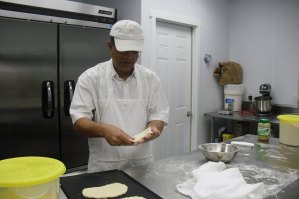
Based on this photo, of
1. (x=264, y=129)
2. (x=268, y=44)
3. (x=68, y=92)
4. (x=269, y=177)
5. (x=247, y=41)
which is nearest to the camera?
(x=269, y=177)

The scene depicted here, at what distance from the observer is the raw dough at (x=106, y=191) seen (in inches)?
45.3

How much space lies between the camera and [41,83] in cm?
249

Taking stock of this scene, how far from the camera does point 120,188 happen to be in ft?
4.02

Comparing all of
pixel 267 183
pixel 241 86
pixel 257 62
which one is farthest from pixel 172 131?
pixel 267 183

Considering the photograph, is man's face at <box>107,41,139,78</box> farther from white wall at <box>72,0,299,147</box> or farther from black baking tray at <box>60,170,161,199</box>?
white wall at <box>72,0,299,147</box>

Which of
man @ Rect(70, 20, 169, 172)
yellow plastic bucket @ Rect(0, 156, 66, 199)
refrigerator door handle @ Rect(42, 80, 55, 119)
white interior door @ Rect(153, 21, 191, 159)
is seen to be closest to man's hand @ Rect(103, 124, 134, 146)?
man @ Rect(70, 20, 169, 172)

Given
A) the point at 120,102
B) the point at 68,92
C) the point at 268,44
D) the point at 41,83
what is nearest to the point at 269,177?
the point at 120,102

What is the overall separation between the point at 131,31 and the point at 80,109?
55 centimetres

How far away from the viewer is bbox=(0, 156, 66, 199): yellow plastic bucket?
2.40 feet

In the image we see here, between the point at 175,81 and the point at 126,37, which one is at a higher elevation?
the point at 126,37

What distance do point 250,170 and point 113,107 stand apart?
875mm

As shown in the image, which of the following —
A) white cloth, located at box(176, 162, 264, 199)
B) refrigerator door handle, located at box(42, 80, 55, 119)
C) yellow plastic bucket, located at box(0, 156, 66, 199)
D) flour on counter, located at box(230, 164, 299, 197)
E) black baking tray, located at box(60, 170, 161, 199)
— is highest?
refrigerator door handle, located at box(42, 80, 55, 119)

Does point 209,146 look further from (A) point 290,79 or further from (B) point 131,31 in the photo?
(A) point 290,79

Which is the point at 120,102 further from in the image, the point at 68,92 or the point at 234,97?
the point at 234,97
